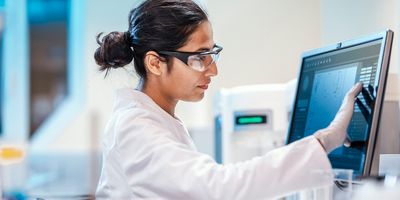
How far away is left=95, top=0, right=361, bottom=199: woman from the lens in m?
1.20

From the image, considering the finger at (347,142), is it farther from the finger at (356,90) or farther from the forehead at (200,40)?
the forehead at (200,40)

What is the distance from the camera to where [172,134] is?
138cm

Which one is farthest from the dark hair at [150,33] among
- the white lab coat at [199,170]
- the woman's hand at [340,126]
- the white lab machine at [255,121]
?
the white lab machine at [255,121]

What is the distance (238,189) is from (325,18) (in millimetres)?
1196

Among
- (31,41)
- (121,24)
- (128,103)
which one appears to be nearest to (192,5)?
(128,103)

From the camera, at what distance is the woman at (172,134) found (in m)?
1.20

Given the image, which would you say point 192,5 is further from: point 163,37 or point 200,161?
point 200,161

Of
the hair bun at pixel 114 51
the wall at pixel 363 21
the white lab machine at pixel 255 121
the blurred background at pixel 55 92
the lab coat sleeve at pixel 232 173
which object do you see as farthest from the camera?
the blurred background at pixel 55 92

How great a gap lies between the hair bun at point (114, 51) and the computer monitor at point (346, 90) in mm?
460

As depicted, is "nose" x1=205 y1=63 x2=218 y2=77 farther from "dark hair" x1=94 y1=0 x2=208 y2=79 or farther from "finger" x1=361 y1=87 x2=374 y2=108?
"finger" x1=361 y1=87 x2=374 y2=108

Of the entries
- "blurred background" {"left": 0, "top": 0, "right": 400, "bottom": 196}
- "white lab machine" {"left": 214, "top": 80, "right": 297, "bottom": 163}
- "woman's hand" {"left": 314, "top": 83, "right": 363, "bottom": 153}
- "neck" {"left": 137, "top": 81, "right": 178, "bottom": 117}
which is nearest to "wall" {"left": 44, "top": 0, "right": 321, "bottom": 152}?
"white lab machine" {"left": 214, "top": 80, "right": 297, "bottom": 163}

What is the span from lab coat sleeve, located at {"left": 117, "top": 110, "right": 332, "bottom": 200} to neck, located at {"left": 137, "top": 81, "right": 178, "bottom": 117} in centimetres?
27

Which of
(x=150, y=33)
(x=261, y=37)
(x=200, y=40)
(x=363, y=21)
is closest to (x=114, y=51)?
(x=150, y=33)

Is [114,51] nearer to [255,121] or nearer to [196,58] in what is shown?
[196,58]
